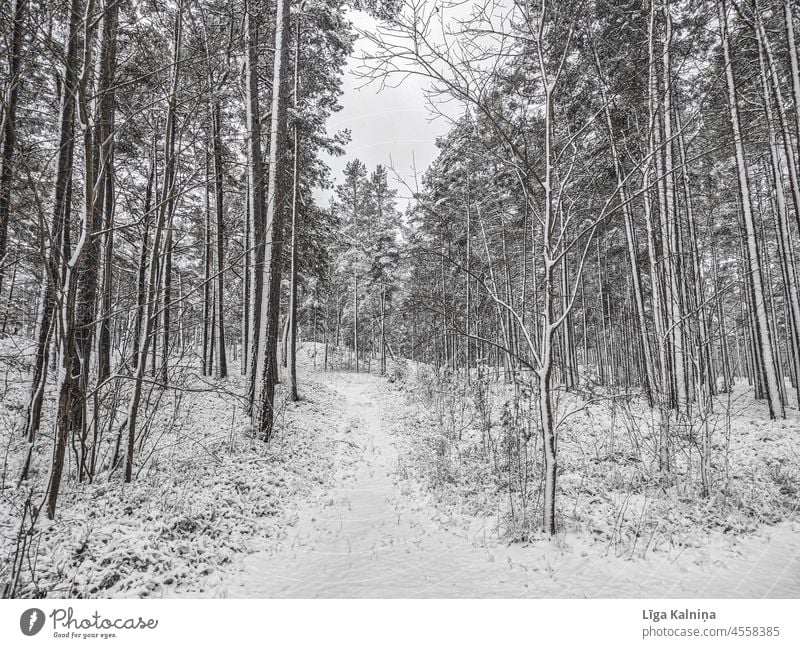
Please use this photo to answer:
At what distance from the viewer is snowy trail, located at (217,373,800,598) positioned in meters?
2.57

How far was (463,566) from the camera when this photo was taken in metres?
2.88

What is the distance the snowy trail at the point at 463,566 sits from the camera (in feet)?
8.44

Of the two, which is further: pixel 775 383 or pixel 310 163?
pixel 310 163

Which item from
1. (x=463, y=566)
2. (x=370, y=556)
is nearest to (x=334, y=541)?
(x=370, y=556)

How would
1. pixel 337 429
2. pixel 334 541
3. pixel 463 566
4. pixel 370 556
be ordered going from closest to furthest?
pixel 463 566, pixel 370 556, pixel 334 541, pixel 337 429

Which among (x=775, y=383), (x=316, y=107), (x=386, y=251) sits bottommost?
(x=775, y=383)

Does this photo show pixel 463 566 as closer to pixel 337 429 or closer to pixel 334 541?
pixel 334 541
